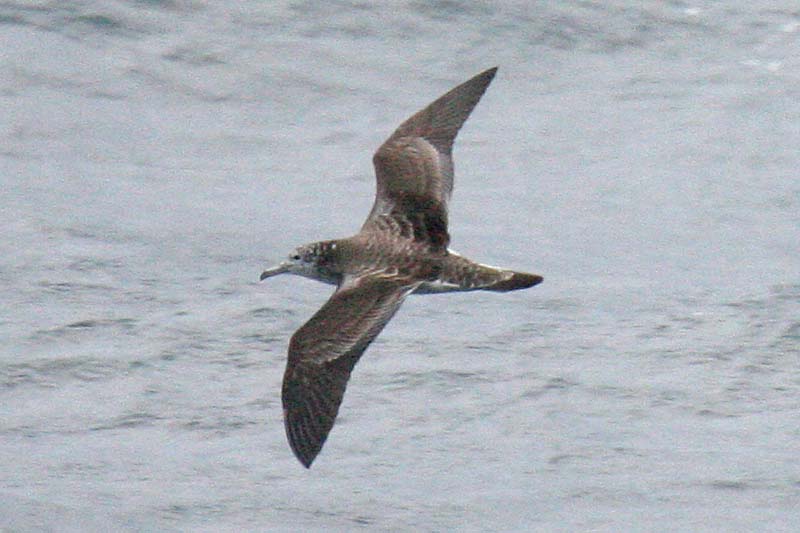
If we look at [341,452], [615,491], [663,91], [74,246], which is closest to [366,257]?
[341,452]

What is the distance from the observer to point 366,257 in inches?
444

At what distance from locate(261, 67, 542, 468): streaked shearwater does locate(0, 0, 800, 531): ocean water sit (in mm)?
757

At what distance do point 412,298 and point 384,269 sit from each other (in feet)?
8.98

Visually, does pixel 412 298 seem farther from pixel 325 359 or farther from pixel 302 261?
pixel 325 359

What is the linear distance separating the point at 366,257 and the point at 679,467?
200cm

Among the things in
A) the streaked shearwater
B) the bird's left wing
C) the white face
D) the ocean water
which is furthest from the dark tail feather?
the white face

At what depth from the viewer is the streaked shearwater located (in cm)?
1007

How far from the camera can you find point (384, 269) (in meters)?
11.1

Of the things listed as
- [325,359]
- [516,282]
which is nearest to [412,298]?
[516,282]

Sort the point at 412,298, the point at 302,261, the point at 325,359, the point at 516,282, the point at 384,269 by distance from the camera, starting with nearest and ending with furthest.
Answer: the point at 325,359 < the point at 516,282 < the point at 384,269 < the point at 302,261 < the point at 412,298

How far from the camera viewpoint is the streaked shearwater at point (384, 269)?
10.1 m

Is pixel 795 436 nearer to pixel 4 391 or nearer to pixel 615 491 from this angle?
pixel 615 491

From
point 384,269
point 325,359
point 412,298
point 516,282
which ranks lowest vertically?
point 412,298

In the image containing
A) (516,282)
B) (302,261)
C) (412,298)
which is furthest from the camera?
(412,298)
